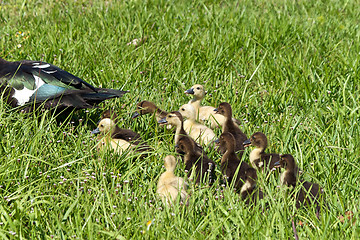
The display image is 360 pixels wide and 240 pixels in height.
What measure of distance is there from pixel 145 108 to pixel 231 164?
132 cm

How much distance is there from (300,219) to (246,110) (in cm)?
214

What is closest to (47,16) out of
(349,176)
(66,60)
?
(66,60)

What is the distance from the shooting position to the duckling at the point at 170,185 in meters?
3.64

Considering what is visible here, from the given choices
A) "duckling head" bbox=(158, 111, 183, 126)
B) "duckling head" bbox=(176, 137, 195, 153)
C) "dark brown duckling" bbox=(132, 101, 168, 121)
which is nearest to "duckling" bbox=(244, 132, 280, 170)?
"duckling head" bbox=(176, 137, 195, 153)

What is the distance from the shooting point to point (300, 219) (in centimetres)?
341

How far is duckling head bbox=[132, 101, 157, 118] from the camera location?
511 cm

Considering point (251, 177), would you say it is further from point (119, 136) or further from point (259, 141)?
point (119, 136)

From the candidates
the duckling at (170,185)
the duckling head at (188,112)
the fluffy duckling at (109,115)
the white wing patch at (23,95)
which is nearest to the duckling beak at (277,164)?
the duckling at (170,185)

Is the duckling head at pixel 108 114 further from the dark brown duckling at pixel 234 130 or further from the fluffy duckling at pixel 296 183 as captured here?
the fluffy duckling at pixel 296 183

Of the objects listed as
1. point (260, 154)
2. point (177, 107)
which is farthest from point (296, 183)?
point (177, 107)

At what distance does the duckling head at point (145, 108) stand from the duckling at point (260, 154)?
1135mm

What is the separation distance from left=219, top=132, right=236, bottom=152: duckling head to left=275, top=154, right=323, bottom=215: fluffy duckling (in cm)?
42

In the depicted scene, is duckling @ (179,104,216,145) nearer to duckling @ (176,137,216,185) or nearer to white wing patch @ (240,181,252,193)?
duckling @ (176,137,216,185)

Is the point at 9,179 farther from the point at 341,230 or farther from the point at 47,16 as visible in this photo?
the point at 47,16
